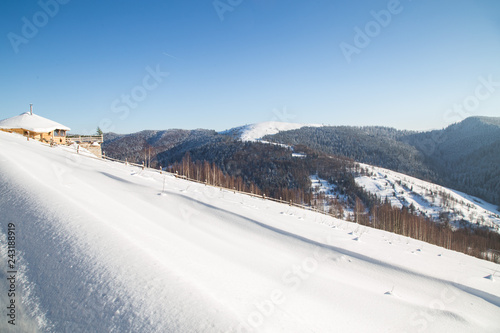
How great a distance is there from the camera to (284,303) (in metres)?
5.28

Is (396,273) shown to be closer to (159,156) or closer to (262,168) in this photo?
(262,168)

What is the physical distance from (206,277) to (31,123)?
33.0 m

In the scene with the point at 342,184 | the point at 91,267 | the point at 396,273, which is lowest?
the point at 342,184

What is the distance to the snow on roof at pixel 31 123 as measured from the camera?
1009 inches

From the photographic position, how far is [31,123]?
2634cm

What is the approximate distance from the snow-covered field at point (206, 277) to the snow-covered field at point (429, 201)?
4307 inches

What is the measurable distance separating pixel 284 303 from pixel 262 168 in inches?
4774

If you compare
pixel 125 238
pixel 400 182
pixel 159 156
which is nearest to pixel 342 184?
pixel 400 182

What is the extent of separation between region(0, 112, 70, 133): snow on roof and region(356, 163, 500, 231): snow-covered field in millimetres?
115318

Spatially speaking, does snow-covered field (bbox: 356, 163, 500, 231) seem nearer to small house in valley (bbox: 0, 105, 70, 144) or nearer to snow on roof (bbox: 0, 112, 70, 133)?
small house in valley (bbox: 0, 105, 70, 144)

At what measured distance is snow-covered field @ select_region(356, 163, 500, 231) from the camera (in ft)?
333

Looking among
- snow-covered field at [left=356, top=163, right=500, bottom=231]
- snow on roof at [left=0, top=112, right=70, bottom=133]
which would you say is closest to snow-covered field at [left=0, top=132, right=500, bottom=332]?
snow on roof at [left=0, top=112, right=70, bottom=133]

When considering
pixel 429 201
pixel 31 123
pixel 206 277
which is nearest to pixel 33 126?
pixel 31 123

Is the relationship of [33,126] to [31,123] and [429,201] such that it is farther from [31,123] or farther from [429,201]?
[429,201]
